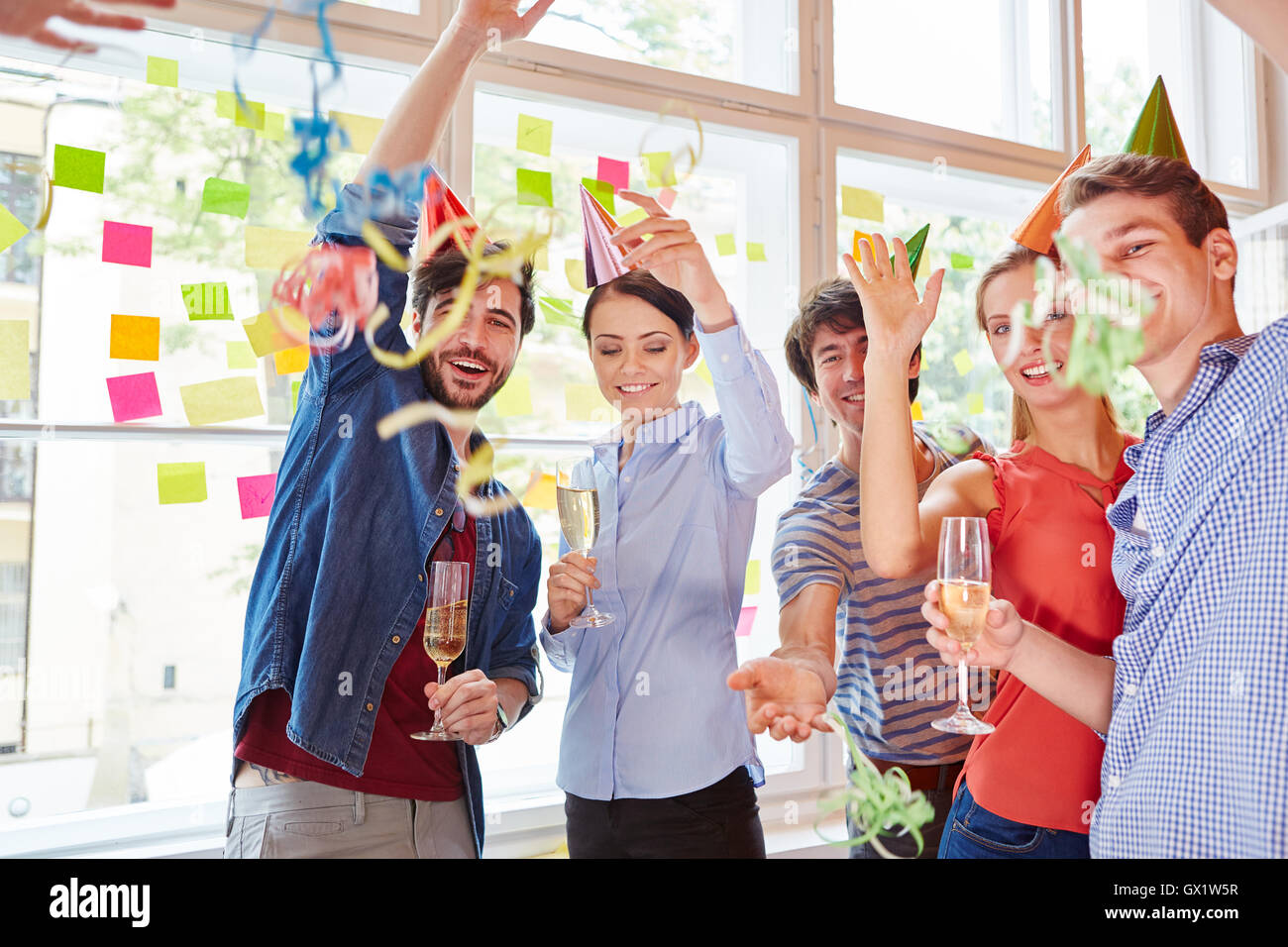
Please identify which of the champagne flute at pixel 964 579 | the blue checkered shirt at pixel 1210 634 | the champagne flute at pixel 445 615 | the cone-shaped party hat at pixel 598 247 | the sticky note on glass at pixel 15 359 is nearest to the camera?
the blue checkered shirt at pixel 1210 634

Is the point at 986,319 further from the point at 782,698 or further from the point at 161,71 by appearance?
the point at 161,71

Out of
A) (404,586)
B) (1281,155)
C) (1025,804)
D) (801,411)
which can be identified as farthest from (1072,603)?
(1281,155)

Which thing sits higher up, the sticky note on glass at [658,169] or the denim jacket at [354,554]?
the sticky note on glass at [658,169]

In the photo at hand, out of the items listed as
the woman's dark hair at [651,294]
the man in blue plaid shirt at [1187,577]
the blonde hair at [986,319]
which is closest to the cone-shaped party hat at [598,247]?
the woman's dark hair at [651,294]

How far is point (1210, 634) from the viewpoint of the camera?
0.99 meters

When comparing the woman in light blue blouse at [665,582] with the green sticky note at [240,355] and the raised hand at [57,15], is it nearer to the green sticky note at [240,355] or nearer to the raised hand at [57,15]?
the green sticky note at [240,355]

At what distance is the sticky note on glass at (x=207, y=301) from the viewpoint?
1.84 metres

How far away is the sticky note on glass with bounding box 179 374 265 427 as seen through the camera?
1.85 meters

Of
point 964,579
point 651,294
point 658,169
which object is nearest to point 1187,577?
point 964,579

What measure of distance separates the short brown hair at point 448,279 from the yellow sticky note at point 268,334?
366mm

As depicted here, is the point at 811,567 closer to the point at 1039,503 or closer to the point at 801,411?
the point at 1039,503

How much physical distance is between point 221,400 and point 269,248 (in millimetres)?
323

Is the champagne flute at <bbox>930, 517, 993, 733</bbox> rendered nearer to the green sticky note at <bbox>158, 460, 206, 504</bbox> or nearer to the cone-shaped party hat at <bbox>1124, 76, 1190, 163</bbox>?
the cone-shaped party hat at <bbox>1124, 76, 1190, 163</bbox>
